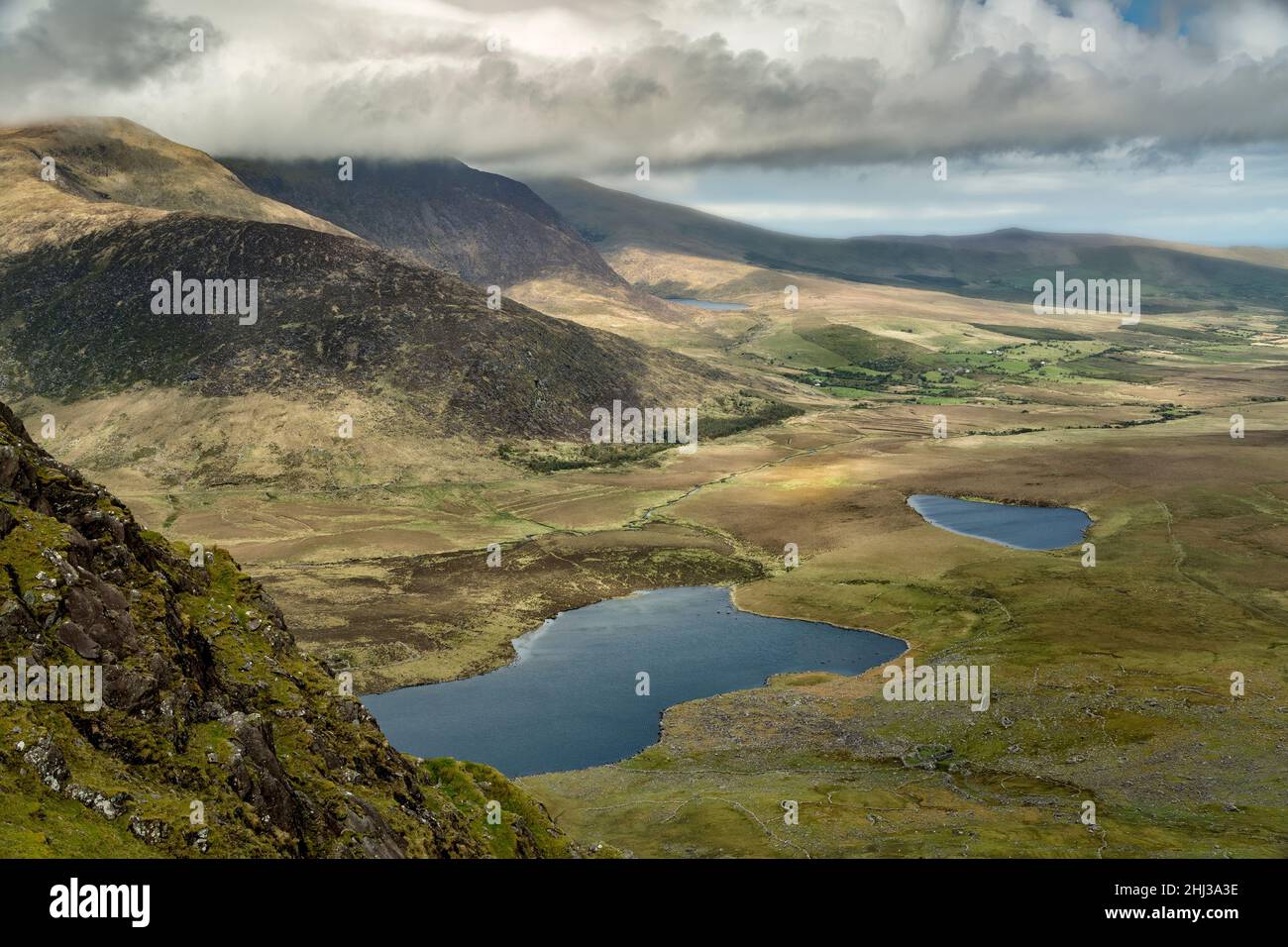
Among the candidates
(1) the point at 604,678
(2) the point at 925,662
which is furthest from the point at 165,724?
(2) the point at 925,662

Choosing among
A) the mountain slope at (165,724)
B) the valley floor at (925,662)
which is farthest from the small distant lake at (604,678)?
the mountain slope at (165,724)

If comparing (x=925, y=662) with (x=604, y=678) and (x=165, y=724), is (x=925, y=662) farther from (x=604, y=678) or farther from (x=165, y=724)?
(x=165, y=724)

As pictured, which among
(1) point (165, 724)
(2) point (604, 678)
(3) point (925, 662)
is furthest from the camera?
(2) point (604, 678)

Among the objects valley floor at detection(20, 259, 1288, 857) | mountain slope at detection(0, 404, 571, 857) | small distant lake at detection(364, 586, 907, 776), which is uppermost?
mountain slope at detection(0, 404, 571, 857)

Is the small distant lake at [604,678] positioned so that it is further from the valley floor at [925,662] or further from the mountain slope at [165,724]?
the mountain slope at [165,724]

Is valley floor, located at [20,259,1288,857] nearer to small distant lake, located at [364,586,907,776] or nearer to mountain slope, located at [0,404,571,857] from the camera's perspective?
small distant lake, located at [364,586,907,776]

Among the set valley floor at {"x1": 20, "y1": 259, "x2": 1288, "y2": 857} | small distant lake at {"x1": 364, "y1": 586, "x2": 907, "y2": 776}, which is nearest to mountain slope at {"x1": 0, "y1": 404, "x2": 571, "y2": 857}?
valley floor at {"x1": 20, "y1": 259, "x2": 1288, "y2": 857}
